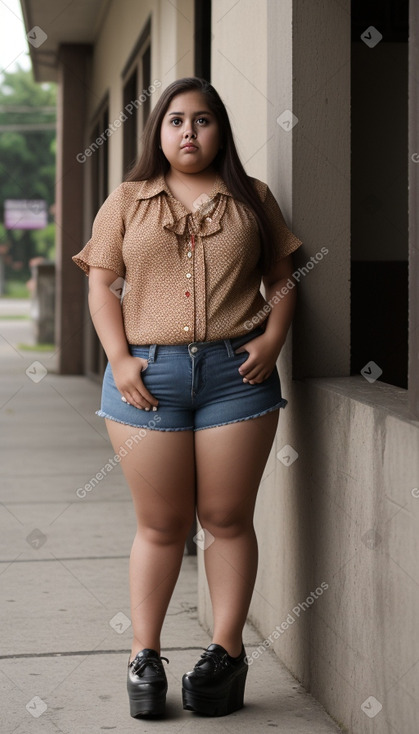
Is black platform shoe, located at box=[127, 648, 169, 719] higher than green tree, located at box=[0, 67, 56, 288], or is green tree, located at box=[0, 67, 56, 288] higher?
green tree, located at box=[0, 67, 56, 288]

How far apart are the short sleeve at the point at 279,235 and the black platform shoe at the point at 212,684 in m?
1.15

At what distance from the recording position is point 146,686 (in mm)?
3113

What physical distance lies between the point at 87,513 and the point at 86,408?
15.2 feet

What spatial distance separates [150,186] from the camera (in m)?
3.13

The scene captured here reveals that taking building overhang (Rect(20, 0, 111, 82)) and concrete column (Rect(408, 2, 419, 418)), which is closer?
concrete column (Rect(408, 2, 419, 418))

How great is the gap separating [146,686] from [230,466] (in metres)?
0.67

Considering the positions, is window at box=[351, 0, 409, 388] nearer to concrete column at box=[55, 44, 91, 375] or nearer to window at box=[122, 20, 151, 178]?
window at box=[122, 20, 151, 178]

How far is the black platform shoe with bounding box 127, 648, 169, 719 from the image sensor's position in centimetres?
311

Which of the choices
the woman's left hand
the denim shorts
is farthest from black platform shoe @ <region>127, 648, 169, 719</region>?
the woman's left hand

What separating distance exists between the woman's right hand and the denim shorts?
21mm

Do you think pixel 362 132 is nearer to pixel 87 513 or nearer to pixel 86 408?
pixel 87 513

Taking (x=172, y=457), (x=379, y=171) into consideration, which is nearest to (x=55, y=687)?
(x=172, y=457)

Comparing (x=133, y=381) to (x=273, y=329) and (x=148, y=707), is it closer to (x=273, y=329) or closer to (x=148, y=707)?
(x=273, y=329)

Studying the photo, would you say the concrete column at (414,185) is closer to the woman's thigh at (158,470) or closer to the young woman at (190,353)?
the young woman at (190,353)
